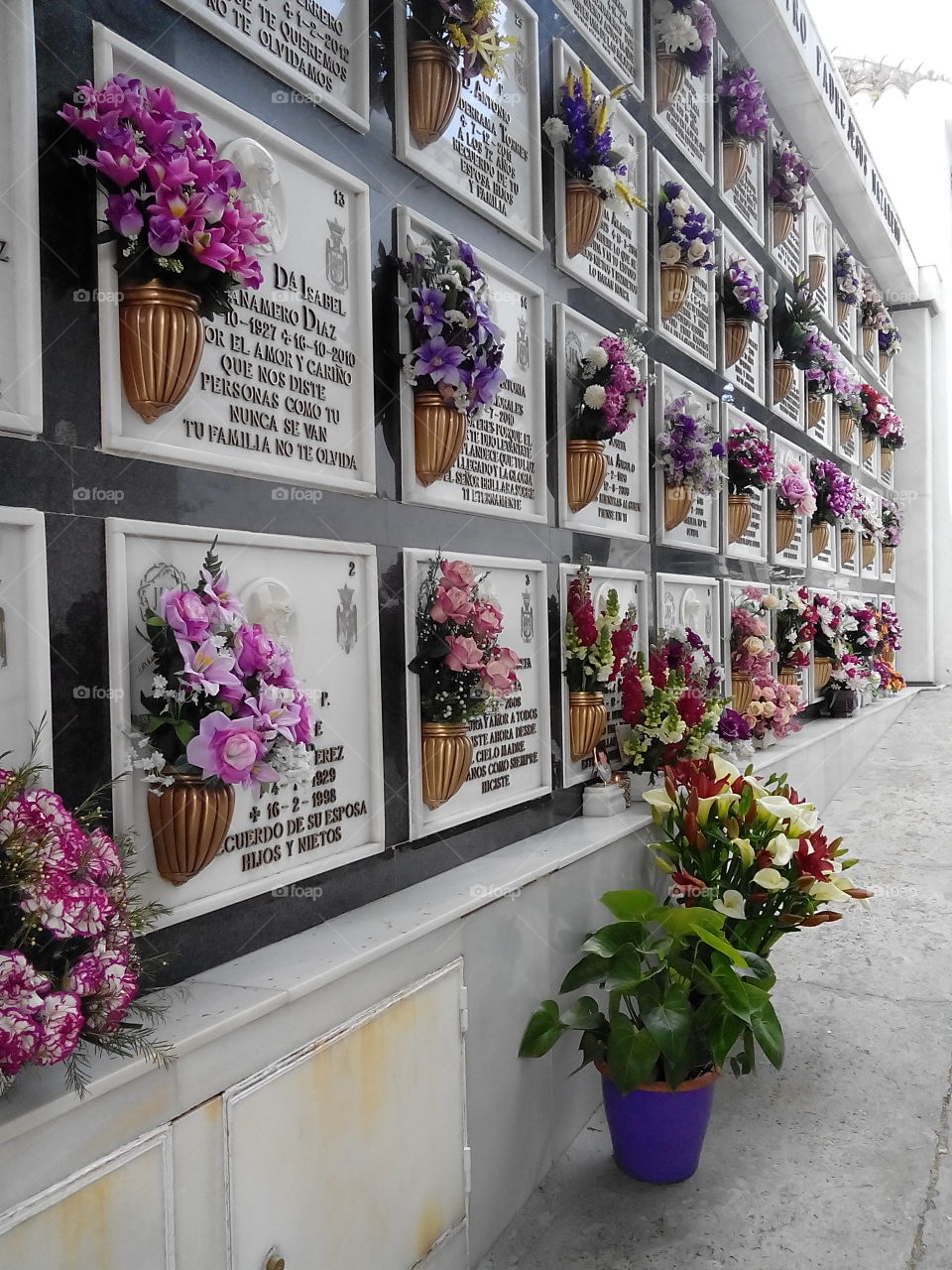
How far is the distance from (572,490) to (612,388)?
0.34m

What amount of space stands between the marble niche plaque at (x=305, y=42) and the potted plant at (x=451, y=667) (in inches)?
41.6

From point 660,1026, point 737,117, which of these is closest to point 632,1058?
point 660,1026

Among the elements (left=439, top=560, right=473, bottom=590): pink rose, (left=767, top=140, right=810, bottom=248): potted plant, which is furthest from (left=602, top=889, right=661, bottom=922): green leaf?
(left=767, top=140, right=810, bottom=248): potted plant

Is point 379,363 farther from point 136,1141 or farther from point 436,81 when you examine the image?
point 136,1141

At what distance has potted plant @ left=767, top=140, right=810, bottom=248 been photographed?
600 cm

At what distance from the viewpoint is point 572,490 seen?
Result: 3.41 meters

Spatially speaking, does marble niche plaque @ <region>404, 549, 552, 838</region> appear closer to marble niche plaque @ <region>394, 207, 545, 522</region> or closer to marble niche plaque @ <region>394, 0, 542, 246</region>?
marble niche plaque @ <region>394, 207, 545, 522</region>

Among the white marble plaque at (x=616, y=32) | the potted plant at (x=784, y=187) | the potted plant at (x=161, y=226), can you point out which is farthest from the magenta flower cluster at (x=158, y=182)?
the potted plant at (x=784, y=187)

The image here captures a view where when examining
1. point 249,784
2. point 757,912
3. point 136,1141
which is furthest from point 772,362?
point 136,1141

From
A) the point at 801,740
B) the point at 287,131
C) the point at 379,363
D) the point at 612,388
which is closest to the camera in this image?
the point at 287,131

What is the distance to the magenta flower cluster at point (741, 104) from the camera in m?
5.10

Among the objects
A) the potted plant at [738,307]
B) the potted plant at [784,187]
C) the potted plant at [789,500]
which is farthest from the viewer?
the potted plant at [784,187]

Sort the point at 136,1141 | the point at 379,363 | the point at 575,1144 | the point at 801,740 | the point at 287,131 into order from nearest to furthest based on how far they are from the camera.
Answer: the point at 136,1141, the point at 287,131, the point at 379,363, the point at 575,1144, the point at 801,740

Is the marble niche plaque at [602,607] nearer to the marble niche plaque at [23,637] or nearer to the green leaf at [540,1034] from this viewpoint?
the green leaf at [540,1034]
